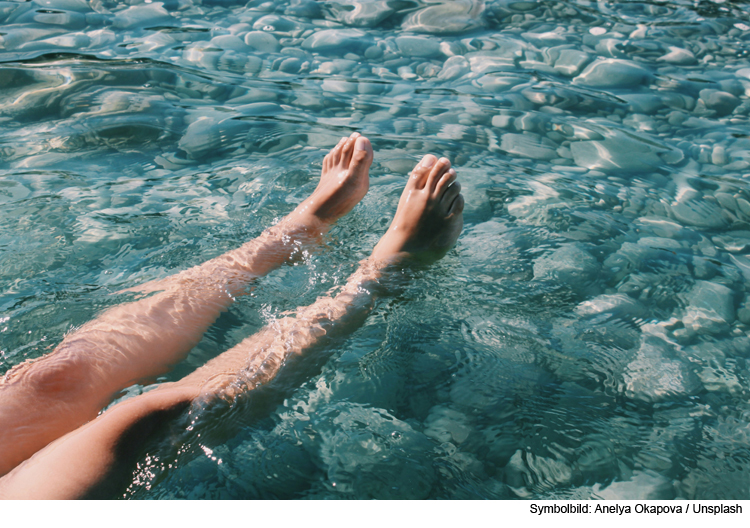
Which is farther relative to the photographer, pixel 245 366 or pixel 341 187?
pixel 341 187

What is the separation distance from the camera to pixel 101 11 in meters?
4.46

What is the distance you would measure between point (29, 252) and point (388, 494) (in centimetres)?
169

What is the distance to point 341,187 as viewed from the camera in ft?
7.64

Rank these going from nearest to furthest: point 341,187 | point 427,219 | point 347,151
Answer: point 427,219 < point 341,187 < point 347,151

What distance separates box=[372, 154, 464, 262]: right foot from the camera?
6.84ft

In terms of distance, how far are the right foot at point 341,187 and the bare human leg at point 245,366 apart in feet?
0.91

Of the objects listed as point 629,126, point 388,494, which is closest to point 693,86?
point 629,126

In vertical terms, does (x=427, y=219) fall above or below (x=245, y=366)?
above

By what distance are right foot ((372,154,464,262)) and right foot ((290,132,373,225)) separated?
28 cm

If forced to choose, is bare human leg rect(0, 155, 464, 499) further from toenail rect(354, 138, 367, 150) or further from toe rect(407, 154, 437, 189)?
toenail rect(354, 138, 367, 150)

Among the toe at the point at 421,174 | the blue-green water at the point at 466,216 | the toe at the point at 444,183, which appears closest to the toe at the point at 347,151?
the blue-green water at the point at 466,216

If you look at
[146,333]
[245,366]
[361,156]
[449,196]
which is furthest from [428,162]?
[146,333]

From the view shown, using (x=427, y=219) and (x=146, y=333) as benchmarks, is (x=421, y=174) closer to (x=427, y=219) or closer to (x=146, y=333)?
(x=427, y=219)

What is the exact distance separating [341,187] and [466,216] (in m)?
0.59
